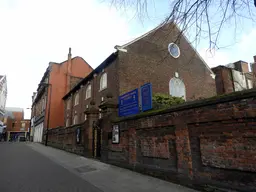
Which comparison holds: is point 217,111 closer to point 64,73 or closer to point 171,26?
point 171,26

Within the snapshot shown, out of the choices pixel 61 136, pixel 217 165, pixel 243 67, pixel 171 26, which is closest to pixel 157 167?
pixel 217 165

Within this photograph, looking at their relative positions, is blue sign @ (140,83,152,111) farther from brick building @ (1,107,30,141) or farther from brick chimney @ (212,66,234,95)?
brick building @ (1,107,30,141)

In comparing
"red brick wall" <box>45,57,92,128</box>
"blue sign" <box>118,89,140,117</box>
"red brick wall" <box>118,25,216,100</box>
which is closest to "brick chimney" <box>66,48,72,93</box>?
"red brick wall" <box>45,57,92,128</box>

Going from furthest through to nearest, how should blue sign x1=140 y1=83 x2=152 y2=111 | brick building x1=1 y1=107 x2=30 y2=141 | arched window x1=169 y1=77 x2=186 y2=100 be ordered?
1. brick building x1=1 y1=107 x2=30 y2=141
2. arched window x1=169 y1=77 x2=186 y2=100
3. blue sign x1=140 y1=83 x2=152 y2=111

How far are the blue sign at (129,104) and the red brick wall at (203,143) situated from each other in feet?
2.96

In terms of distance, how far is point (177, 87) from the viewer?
731 inches

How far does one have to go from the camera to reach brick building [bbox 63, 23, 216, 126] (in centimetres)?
1527

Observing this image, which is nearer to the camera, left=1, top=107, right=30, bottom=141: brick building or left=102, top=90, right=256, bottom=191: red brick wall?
left=102, top=90, right=256, bottom=191: red brick wall

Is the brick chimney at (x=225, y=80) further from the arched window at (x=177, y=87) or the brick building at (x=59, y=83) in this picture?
the brick building at (x=59, y=83)

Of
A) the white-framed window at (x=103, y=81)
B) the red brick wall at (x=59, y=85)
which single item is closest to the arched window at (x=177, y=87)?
the white-framed window at (x=103, y=81)

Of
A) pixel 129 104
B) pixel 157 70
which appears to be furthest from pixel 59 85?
pixel 129 104

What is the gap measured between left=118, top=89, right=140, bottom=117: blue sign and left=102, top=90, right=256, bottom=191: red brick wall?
35.6 inches

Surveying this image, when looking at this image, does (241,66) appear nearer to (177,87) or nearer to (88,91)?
(177,87)

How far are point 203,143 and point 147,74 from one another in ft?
39.3
